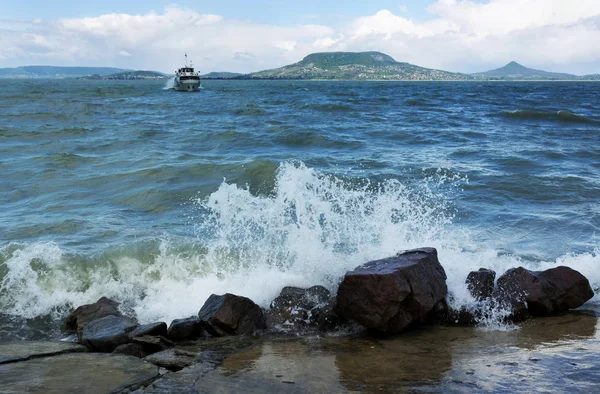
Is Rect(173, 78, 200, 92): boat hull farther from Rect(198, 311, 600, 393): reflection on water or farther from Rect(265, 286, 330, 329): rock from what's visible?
Rect(198, 311, 600, 393): reflection on water

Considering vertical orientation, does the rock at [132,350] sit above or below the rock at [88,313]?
above

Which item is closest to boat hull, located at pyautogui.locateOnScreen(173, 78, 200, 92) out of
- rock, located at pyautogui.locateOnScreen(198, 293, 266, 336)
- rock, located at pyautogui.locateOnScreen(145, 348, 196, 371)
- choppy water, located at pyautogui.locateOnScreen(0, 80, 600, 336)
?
choppy water, located at pyautogui.locateOnScreen(0, 80, 600, 336)

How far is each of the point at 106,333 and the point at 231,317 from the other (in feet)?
3.91

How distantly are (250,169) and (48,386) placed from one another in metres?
10.1

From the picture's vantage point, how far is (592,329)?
17.3ft

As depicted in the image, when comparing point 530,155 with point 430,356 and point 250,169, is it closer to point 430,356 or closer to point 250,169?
point 250,169

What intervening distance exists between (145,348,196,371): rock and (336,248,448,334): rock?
5.03 feet

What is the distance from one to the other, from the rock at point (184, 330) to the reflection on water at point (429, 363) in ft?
2.41

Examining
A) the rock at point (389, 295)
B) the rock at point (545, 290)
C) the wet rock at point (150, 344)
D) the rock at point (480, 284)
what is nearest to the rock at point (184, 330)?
the wet rock at point (150, 344)

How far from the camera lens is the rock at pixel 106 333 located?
17.2 feet

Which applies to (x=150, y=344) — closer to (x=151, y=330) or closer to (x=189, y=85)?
(x=151, y=330)

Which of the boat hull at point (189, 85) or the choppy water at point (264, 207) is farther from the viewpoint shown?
the boat hull at point (189, 85)

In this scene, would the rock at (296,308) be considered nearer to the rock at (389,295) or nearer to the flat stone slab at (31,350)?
the rock at (389,295)

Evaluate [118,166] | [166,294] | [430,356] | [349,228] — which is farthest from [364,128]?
[430,356]
